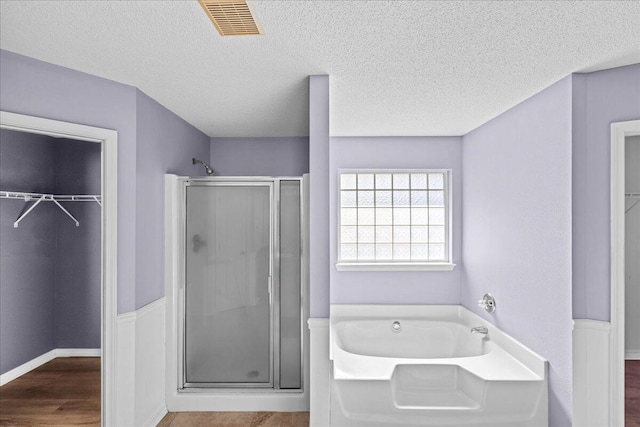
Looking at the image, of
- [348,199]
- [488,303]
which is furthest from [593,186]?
[348,199]

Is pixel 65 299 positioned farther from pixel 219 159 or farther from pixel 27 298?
pixel 219 159

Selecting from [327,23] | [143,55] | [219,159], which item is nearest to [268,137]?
[219,159]

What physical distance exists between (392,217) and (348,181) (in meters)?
0.58

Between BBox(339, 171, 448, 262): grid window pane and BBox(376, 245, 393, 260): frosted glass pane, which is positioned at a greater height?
BBox(339, 171, 448, 262): grid window pane

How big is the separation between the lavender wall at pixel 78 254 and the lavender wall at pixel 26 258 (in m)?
0.07

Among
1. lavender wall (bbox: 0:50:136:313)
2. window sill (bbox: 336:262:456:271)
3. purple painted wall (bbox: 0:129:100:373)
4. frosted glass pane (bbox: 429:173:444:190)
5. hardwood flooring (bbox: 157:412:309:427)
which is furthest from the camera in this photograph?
frosted glass pane (bbox: 429:173:444:190)

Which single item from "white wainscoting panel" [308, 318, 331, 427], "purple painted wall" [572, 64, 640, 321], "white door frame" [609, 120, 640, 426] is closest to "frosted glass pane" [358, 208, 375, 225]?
"white wainscoting panel" [308, 318, 331, 427]

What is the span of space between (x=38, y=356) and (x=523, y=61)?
13.3 feet

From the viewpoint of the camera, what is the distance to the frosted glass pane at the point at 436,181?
13.7ft

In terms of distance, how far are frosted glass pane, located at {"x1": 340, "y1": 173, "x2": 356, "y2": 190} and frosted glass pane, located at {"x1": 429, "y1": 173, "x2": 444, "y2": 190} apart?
777 mm

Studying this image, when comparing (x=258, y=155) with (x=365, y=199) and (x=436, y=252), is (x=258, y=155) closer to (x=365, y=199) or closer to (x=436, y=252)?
(x=365, y=199)

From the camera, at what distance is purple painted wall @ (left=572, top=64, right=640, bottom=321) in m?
2.24

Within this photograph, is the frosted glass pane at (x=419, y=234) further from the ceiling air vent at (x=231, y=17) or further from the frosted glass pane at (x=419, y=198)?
the ceiling air vent at (x=231, y=17)

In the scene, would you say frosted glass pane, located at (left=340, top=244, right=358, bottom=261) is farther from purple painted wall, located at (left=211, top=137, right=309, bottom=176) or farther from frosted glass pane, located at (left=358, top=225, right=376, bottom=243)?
purple painted wall, located at (left=211, top=137, right=309, bottom=176)
